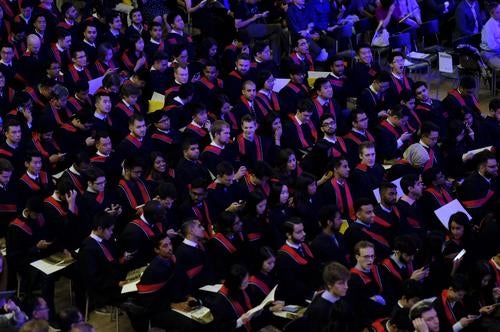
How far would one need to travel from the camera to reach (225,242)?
34.6ft

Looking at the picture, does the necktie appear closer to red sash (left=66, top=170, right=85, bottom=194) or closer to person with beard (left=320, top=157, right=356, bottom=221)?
person with beard (left=320, top=157, right=356, bottom=221)

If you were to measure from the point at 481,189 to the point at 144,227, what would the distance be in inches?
137

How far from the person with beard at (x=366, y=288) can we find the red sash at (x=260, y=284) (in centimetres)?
66

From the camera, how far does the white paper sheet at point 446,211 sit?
1121 centimetres

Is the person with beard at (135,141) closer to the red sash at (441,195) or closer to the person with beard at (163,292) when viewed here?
the person with beard at (163,292)

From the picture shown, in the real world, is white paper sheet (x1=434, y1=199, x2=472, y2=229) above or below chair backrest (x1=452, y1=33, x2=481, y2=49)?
above

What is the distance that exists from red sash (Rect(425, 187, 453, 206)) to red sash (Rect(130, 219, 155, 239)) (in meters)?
2.86

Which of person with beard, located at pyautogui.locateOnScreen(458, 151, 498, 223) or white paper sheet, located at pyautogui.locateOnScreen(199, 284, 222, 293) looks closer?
white paper sheet, located at pyautogui.locateOnScreen(199, 284, 222, 293)

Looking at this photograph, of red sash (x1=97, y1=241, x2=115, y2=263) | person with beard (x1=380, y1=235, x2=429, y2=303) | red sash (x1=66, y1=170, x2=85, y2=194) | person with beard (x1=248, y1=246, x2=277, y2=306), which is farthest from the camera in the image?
red sash (x1=66, y1=170, x2=85, y2=194)

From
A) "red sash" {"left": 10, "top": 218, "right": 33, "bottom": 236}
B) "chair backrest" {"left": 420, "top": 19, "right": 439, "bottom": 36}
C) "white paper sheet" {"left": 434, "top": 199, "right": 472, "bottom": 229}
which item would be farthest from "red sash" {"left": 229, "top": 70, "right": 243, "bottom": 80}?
"red sash" {"left": 10, "top": 218, "right": 33, "bottom": 236}

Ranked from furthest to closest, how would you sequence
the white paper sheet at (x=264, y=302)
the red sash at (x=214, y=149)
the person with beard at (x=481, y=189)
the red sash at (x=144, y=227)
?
the red sash at (x=214, y=149) < the person with beard at (x=481, y=189) < the red sash at (x=144, y=227) < the white paper sheet at (x=264, y=302)

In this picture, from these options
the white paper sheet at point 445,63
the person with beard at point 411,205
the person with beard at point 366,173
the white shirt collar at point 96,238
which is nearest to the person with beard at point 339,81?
the white paper sheet at point 445,63

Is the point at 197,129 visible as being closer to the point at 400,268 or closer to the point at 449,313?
the point at 400,268

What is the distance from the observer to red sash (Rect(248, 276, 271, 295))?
31.8 feet
